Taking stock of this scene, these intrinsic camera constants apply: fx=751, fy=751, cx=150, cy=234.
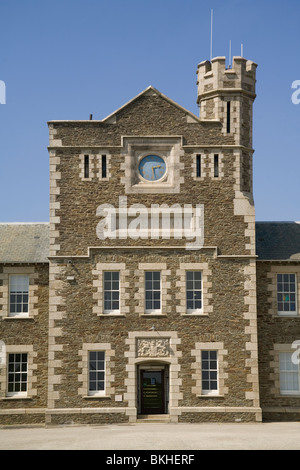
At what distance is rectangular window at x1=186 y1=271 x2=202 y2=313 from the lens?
30719 millimetres

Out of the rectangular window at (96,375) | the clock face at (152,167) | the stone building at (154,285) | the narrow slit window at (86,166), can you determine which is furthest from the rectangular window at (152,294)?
the narrow slit window at (86,166)

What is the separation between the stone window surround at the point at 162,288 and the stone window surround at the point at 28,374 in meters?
5.02

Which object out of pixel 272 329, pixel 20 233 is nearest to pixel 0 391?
pixel 20 233

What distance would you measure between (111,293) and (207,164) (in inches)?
262

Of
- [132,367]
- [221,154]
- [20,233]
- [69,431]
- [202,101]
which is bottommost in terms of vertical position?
[69,431]

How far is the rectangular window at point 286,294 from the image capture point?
32.1 metres

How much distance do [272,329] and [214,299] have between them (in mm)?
3166

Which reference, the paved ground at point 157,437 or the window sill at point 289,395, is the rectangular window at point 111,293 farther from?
the window sill at point 289,395

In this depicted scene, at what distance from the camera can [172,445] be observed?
73.7 feet

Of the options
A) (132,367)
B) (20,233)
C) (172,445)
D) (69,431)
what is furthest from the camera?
(20,233)

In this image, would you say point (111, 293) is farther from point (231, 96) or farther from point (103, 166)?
point (231, 96)

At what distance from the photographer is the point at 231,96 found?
31672mm

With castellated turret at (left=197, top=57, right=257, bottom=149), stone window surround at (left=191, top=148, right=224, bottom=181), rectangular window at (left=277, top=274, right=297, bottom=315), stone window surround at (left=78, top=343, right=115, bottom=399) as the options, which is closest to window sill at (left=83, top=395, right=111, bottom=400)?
stone window surround at (left=78, top=343, right=115, bottom=399)

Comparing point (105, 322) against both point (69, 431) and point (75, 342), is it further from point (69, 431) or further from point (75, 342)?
point (69, 431)
